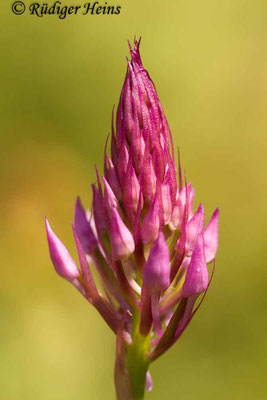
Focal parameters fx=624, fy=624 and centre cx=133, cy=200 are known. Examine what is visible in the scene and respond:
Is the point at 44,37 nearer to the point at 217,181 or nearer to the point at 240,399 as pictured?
the point at 217,181

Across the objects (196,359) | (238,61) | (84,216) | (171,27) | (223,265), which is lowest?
(196,359)

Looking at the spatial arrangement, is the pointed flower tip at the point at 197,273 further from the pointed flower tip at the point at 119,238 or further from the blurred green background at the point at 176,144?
the blurred green background at the point at 176,144

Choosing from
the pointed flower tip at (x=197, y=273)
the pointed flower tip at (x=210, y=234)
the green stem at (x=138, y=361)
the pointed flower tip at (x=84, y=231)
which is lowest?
the green stem at (x=138, y=361)

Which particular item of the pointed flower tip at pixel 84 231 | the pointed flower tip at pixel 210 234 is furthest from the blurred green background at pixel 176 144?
the pointed flower tip at pixel 210 234

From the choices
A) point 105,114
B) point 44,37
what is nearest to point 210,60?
point 105,114

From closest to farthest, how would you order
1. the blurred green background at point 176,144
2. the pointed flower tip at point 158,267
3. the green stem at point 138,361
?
the pointed flower tip at point 158,267, the green stem at point 138,361, the blurred green background at point 176,144

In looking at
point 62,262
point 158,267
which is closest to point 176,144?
point 62,262
